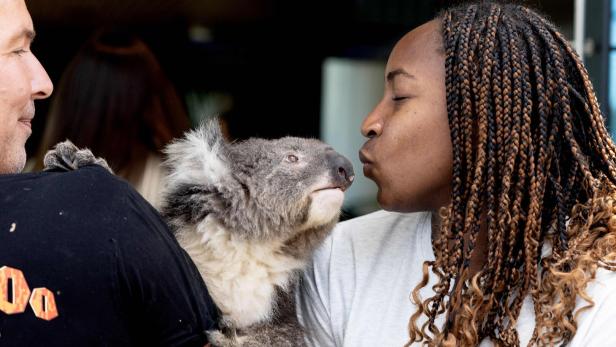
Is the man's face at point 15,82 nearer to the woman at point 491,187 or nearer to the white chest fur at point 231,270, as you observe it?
the white chest fur at point 231,270

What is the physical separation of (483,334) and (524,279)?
0.49ft

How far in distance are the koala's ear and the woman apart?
37 cm

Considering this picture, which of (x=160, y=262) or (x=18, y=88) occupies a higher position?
(x=18, y=88)

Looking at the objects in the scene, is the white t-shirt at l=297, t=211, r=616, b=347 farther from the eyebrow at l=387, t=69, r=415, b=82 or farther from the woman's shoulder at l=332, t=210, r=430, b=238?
the eyebrow at l=387, t=69, r=415, b=82

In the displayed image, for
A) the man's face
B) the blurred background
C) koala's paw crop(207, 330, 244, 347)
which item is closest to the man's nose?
the man's face

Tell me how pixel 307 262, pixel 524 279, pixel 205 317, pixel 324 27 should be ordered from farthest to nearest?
pixel 324 27 → pixel 307 262 → pixel 524 279 → pixel 205 317

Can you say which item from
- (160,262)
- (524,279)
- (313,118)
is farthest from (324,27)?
(160,262)

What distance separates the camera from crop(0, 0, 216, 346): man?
135 cm

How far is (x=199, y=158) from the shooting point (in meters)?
2.13

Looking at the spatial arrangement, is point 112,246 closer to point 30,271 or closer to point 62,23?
point 30,271

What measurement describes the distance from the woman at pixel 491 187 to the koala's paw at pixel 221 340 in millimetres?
272

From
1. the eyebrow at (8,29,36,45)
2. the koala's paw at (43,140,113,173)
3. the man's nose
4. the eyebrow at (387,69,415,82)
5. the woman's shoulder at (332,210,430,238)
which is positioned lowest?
the woman's shoulder at (332,210,430,238)

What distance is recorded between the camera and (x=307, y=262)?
2.15m

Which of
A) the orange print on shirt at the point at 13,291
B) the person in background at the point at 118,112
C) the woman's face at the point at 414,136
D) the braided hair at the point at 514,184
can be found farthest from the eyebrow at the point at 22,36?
the person in background at the point at 118,112
